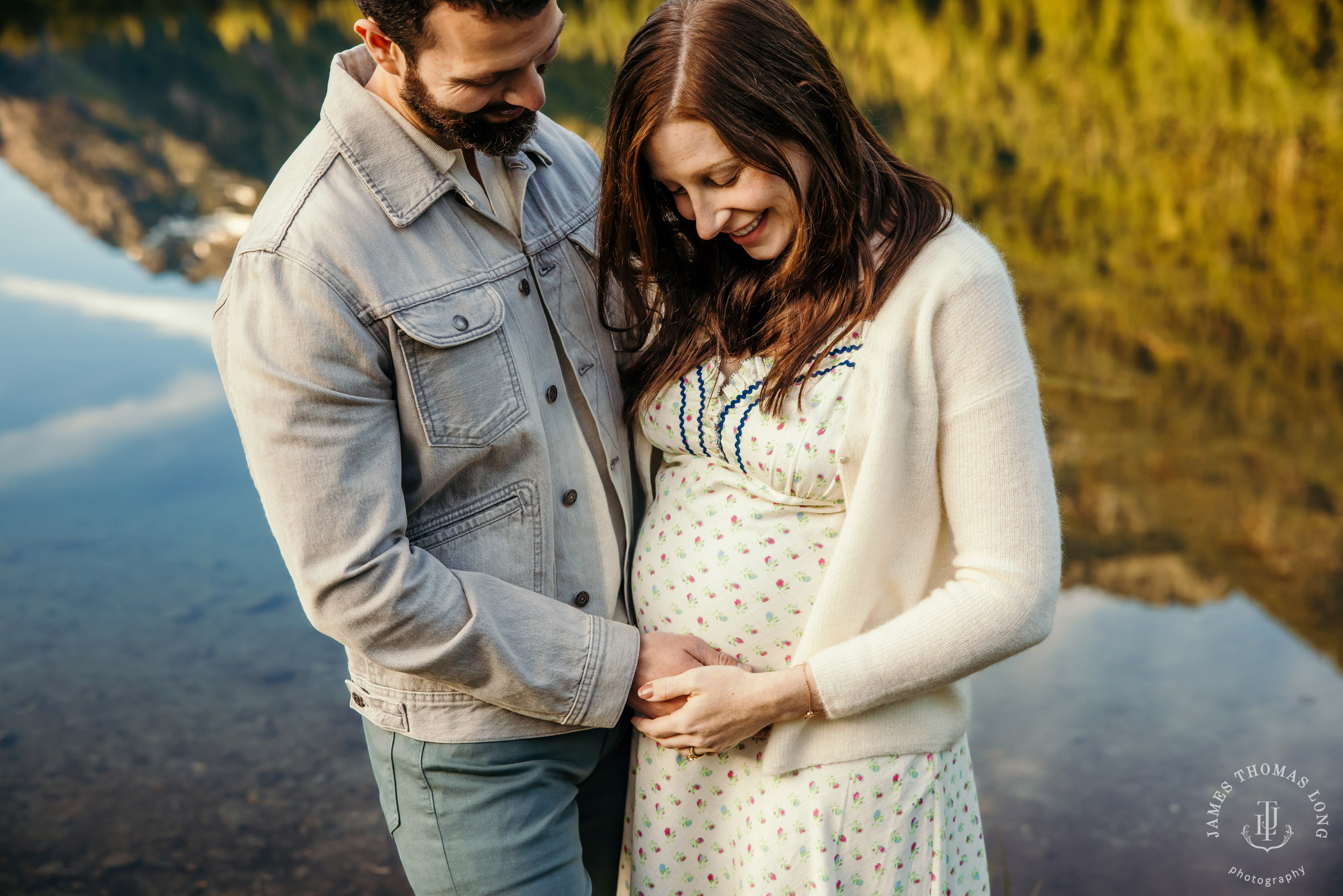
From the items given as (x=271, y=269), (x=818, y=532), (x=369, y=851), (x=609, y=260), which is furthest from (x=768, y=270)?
(x=369, y=851)

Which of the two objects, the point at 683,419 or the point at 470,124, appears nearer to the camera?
the point at 470,124

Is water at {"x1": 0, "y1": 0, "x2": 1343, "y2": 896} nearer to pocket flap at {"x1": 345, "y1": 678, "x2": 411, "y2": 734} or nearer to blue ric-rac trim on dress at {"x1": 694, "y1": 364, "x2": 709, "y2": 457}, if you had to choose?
blue ric-rac trim on dress at {"x1": 694, "y1": 364, "x2": 709, "y2": 457}

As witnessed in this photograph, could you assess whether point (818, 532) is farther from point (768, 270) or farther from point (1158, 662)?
point (1158, 662)

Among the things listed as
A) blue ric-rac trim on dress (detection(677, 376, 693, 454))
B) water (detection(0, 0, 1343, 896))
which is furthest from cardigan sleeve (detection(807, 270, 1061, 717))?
water (detection(0, 0, 1343, 896))

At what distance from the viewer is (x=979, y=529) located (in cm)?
139

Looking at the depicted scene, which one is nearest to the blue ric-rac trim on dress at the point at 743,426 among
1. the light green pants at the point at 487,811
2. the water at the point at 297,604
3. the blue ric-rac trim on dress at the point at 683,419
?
the blue ric-rac trim on dress at the point at 683,419

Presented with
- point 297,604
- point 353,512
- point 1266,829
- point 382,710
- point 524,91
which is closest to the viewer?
point 353,512

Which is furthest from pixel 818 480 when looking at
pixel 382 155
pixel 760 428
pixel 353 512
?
pixel 382 155

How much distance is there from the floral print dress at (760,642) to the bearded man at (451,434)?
78 mm

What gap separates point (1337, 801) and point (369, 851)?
2.58 metres

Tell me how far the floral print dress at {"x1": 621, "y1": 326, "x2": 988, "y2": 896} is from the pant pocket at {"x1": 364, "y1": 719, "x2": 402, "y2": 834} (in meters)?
0.35

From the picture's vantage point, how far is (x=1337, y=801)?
9.71 feet

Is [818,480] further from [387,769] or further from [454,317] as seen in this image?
[387,769]

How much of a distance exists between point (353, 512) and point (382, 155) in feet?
1.49
